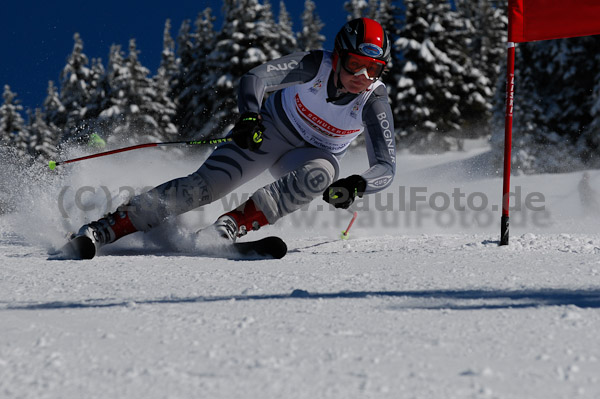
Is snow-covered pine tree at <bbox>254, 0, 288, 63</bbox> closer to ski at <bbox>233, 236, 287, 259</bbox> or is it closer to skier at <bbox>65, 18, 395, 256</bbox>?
skier at <bbox>65, 18, 395, 256</bbox>

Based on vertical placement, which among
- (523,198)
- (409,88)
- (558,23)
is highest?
(409,88)

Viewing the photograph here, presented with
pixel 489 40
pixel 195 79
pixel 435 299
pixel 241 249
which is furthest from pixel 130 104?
pixel 435 299

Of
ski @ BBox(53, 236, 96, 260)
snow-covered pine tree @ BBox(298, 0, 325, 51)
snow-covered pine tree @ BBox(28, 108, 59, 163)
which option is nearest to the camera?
ski @ BBox(53, 236, 96, 260)

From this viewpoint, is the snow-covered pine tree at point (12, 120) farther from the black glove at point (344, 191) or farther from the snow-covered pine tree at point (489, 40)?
the black glove at point (344, 191)

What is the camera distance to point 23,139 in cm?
3691

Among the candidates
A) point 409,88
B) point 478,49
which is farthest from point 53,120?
point 478,49

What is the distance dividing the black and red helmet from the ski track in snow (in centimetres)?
140

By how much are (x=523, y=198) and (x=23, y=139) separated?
36370 mm

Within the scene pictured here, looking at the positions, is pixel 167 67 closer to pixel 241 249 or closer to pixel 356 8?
pixel 356 8

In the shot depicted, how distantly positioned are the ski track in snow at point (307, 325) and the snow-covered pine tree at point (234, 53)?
21.8 meters

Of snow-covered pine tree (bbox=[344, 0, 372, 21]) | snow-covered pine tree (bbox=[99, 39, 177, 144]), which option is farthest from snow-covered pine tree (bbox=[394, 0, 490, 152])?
snow-covered pine tree (bbox=[99, 39, 177, 144])

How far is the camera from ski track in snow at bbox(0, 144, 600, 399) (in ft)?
3.76

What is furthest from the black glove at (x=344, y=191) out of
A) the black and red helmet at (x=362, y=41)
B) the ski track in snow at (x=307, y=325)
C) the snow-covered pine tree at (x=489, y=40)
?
the snow-covered pine tree at (x=489, y=40)

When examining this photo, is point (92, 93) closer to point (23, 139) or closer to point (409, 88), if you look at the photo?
point (23, 139)
